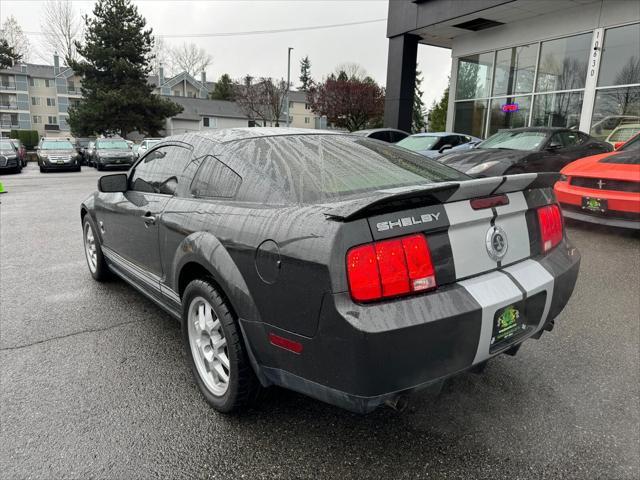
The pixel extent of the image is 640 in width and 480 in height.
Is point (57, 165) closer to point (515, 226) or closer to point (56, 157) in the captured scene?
point (56, 157)

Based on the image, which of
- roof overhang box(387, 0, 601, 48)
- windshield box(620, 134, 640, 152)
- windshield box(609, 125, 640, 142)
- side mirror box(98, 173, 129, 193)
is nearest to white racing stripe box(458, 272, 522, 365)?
side mirror box(98, 173, 129, 193)

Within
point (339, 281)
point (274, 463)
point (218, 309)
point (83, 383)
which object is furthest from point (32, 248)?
point (339, 281)

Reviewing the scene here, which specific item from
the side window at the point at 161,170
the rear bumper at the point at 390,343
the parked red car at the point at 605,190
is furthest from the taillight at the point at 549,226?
the parked red car at the point at 605,190

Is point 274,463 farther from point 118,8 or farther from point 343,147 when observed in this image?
point 118,8

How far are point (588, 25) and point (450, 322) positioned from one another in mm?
14600

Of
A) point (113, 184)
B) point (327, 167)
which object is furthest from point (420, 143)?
point (327, 167)

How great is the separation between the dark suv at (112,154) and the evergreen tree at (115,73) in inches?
669

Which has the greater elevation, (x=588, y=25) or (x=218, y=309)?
(x=588, y=25)

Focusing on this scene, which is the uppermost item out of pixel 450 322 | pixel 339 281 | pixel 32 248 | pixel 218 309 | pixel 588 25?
pixel 588 25

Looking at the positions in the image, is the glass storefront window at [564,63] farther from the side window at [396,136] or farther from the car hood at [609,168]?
the car hood at [609,168]

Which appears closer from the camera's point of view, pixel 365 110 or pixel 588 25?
pixel 588 25

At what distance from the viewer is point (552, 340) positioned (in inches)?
128

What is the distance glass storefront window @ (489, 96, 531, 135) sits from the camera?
15156 mm

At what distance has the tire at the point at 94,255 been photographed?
437cm
